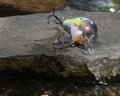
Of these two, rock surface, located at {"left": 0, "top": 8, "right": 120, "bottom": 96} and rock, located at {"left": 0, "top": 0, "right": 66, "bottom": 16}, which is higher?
rock, located at {"left": 0, "top": 0, "right": 66, "bottom": 16}

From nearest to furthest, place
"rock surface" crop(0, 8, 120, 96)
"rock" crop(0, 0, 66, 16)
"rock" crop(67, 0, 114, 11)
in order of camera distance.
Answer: "rock surface" crop(0, 8, 120, 96), "rock" crop(0, 0, 66, 16), "rock" crop(67, 0, 114, 11)

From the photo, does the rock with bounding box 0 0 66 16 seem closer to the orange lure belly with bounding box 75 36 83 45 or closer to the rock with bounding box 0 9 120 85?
the rock with bounding box 0 9 120 85

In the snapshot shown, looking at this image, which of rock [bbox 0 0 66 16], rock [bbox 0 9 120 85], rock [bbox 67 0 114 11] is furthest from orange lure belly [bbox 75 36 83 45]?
rock [bbox 67 0 114 11]

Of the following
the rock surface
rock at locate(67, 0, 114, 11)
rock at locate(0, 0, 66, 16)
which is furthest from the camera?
rock at locate(67, 0, 114, 11)

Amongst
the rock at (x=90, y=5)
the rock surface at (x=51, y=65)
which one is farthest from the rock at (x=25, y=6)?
the rock surface at (x=51, y=65)

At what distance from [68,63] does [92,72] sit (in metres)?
0.29

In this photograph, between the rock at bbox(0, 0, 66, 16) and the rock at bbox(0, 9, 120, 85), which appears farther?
the rock at bbox(0, 0, 66, 16)

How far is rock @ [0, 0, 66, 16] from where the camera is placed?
5898mm

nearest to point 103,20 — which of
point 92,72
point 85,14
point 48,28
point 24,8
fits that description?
point 85,14

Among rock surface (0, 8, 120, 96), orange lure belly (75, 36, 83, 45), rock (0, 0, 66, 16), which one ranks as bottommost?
rock surface (0, 8, 120, 96)

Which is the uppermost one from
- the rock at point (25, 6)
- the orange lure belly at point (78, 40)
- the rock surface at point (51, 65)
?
the rock at point (25, 6)

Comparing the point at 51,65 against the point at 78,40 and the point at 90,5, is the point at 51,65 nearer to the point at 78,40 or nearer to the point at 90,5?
the point at 78,40

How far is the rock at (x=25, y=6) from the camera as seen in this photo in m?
5.90

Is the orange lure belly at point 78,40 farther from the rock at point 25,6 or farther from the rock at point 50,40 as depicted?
the rock at point 25,6
